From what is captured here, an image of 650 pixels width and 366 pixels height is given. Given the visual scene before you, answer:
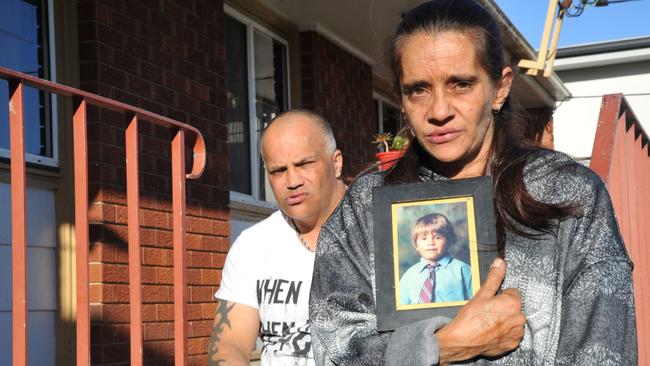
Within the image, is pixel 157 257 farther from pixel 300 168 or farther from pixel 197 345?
pixel 300 168

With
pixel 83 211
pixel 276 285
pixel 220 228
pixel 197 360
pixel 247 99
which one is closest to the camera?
pixel 83 211

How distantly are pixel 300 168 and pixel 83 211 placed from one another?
928mm

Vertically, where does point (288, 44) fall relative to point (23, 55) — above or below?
above

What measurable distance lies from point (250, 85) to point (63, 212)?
2501mm

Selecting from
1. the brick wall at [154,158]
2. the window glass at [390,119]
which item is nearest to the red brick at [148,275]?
the brick wall at [154,158]

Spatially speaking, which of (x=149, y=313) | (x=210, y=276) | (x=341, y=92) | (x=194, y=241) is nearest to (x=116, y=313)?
(x=149, y=313)

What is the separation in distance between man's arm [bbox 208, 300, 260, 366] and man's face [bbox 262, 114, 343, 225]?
378mm

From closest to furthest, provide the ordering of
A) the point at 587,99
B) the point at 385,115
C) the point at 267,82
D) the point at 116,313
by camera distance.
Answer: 1. the point at 116,313
2. the point at 267,82
3. the point at 385,115
4. the point at 587,99

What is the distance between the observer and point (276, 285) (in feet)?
10.9

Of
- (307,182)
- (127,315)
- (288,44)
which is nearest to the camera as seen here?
(307,182)

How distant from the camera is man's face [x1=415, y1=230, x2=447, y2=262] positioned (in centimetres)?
187

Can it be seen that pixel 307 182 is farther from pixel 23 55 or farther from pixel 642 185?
pixel 642 185

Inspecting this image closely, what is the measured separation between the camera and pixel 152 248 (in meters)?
5.09

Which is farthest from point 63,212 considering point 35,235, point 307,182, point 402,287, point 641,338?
point 402,287
